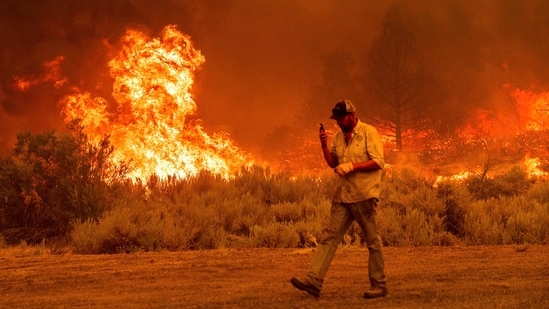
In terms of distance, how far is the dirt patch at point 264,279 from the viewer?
7.83m

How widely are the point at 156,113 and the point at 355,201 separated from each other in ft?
59.9

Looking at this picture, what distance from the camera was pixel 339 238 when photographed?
25.1 feet

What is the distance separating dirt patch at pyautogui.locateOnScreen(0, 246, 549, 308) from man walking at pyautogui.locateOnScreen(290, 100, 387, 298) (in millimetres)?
311

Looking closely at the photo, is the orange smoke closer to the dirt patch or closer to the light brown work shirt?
the dirt patch

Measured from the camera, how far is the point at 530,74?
40594mm

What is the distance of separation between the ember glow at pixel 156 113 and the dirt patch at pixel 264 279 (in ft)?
36.6

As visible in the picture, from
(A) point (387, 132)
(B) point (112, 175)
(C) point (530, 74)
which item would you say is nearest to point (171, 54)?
(B) point (112, 175)

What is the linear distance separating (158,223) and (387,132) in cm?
2703

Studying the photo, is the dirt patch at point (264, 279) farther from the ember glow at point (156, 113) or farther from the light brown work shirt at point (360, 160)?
the ember glow at point (156, 113)

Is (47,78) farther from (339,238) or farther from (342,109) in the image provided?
(339,238)

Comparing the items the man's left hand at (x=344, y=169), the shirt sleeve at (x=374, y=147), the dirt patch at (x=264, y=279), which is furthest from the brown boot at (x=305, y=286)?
the shirt sleeve at (x=374, y=147)

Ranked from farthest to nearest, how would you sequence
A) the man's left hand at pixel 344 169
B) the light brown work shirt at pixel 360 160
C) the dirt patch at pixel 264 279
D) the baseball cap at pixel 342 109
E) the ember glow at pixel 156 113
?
the ember glow at pixel 156 113
the dirt patch at pixel 264 279
the baseball cap at pixel 342 109
the light brown work shirt at pixel 360 160
the man's left hand at pixel 344 169

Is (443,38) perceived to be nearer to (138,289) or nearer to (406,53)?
(406,53)

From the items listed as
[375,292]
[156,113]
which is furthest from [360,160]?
[156,113]
